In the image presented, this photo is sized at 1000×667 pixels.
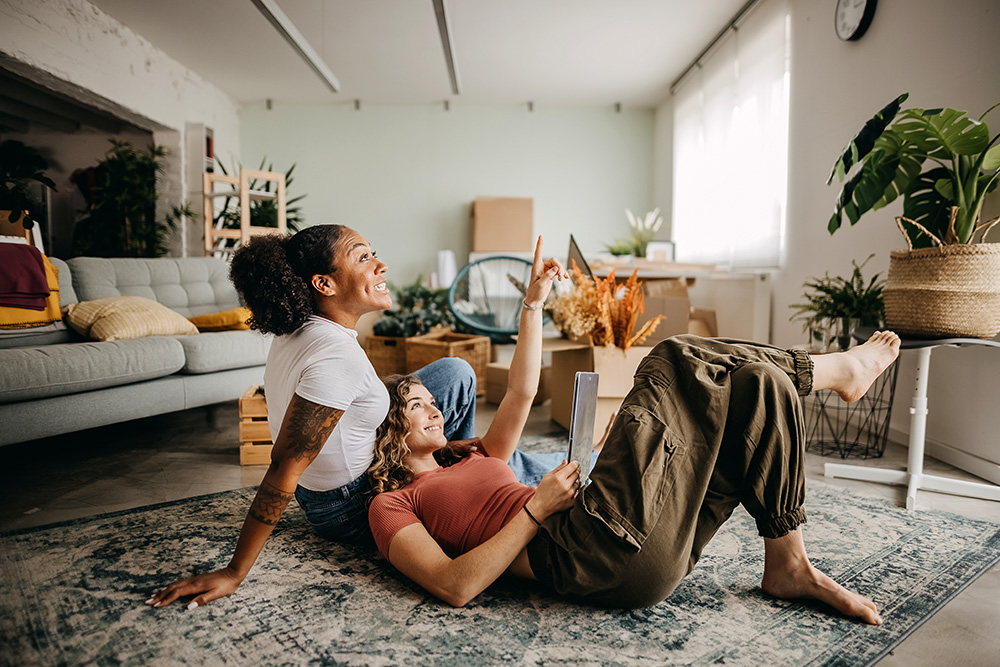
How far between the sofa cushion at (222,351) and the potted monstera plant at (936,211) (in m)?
2.62

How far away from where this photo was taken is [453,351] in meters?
3.66

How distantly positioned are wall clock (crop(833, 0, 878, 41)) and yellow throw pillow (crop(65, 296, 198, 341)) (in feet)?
12.6

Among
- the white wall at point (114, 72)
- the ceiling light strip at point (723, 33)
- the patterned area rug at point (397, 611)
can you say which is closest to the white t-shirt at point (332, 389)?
the patterned area rug at point (397, 611)

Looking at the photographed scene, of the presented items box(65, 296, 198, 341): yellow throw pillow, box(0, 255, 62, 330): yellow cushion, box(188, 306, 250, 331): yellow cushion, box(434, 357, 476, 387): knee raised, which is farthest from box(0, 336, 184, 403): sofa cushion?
box(434, 357, 476, 387): knee raised

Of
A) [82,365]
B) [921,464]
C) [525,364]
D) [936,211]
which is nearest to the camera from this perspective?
[525,364]

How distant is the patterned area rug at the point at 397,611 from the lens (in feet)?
3.85

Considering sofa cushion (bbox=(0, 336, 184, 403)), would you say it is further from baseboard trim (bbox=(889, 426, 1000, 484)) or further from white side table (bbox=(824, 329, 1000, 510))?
baseboard trim (bbox=(889, 426, 1000, 484))

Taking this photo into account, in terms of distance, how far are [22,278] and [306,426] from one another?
2316 millimetres

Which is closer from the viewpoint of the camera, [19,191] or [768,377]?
[768,377]

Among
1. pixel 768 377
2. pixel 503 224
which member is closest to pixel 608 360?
pixel 768 377

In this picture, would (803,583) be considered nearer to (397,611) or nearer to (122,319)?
(397,611)

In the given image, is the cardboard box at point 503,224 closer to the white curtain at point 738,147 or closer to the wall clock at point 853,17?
the white curtain at point 738,147

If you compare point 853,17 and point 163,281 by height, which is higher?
point 853,17

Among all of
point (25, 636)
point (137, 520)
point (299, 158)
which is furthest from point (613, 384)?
point (299, 158)
